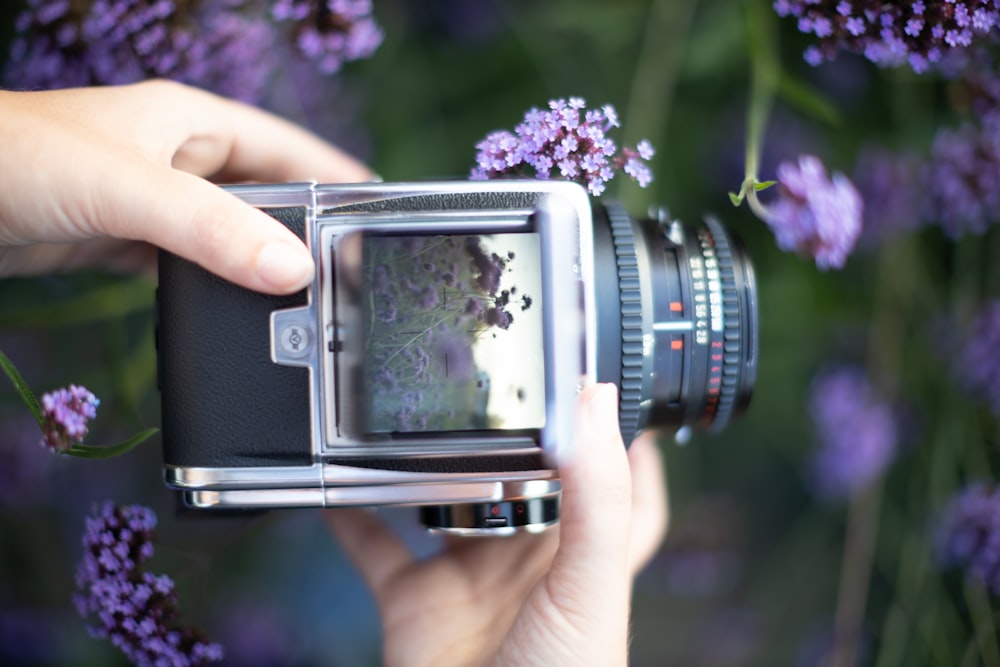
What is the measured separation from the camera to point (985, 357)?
68cm

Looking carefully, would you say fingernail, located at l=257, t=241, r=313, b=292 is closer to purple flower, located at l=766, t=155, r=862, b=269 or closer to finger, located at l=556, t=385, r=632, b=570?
finger, located at l=556, t=385, r=632, b=570

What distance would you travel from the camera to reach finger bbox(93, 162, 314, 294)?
0.38 m

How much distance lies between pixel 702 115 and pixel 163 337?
61 centimetres

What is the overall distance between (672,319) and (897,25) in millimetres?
208

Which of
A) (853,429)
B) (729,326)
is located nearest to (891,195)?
(853,429)

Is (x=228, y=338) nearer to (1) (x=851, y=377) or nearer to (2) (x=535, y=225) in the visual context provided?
(2) (x=535, y=225)

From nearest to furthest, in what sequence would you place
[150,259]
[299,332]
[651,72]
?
1. [299,332]
2. [150,259]
3. [651,72]

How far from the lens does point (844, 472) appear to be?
0.78 metres

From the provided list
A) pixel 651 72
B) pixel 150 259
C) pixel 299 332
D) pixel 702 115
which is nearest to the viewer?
pixel 299 332

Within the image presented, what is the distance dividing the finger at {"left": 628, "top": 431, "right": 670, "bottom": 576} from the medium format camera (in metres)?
0.19

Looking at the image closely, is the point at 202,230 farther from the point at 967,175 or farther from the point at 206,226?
the point at 967,175

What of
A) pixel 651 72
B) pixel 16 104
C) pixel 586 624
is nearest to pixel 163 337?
pixel 16 104

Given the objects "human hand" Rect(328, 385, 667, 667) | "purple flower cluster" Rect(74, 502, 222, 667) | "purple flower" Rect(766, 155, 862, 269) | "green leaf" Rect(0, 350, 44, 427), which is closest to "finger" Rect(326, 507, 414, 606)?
"human hand" Rect(328, 385, 667, 667)

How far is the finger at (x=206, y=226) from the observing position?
0.38m
